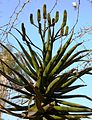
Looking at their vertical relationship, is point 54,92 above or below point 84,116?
above

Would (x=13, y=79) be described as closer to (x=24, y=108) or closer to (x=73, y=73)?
(x=24, y=108)

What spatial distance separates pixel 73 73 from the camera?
2.79 m

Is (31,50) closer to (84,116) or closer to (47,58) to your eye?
(47,58)

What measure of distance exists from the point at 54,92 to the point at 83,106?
26 cm

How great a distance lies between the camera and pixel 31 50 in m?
2.99

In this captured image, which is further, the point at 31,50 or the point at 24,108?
the point at 31,50

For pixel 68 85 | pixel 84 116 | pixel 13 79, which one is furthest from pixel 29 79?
pixel 84 116

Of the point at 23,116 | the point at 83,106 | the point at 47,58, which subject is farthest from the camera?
the point at 47,58

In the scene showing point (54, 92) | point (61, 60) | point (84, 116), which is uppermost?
point (61, 60)

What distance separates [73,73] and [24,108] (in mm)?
489

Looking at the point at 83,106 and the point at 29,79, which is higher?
the point at 29,79

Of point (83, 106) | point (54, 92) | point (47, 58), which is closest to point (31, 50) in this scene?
point (47, 58)

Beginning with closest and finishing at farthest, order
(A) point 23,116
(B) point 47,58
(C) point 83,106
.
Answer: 1. (A) point 23,116
2. (C) point 83,106
3. (B) point 47,58

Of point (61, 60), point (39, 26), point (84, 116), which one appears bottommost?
point (84, 116)
